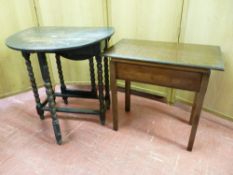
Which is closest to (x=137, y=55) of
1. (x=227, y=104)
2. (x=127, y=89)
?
(x=127, y=89)

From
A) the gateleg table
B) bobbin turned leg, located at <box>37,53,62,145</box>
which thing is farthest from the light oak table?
bobbin turned leg, located at <box>37,53,62,145</box>

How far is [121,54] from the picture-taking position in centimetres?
137

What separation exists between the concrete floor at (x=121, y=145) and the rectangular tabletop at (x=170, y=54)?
0.70 metres

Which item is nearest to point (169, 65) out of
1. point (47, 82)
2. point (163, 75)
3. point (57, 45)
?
point (163, 75)

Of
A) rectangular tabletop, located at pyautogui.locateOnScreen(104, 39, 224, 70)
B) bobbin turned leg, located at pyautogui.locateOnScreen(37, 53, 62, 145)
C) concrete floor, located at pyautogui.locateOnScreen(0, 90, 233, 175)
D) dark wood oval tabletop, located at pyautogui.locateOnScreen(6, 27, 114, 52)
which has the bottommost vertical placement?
concrete floor, located at pyautogui.locateOnScreen(0, 90, 233, 175)

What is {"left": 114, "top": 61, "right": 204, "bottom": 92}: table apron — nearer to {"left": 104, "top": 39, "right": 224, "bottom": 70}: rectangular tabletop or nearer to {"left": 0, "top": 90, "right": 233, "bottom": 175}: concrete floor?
{"left": 104, "top": 39, "right": 224, "bottom": 70}: rectangular tabletop

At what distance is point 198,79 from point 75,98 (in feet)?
4.60

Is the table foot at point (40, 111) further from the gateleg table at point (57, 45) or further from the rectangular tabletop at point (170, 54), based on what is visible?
the rectangular tabletop at point (170, 54)

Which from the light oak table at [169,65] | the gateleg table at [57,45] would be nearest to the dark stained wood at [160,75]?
the light oak table at [169,65]

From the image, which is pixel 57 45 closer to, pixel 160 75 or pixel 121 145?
pixel 160 75

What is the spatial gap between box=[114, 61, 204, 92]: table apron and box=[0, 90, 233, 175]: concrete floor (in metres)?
0.54

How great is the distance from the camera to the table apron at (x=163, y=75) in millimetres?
1240

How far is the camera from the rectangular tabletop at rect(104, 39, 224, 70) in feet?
3.96

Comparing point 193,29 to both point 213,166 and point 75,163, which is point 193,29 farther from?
point 75,163
